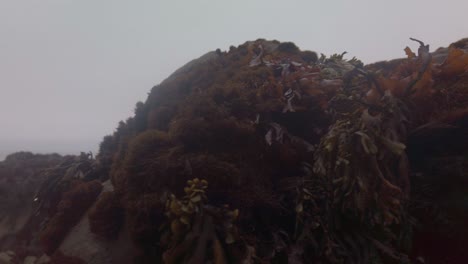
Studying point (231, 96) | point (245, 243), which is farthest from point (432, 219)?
point (231, 96)

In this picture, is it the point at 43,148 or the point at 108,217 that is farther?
the point at 43,148

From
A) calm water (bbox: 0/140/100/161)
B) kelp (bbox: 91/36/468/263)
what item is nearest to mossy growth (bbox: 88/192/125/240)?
kelp (bbox: 91/36/468/263)

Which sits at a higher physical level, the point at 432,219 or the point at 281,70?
the point at 281,70

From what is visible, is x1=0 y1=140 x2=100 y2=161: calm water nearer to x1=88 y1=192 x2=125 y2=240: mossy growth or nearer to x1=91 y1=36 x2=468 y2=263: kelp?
x1=88 y1=192 x2=125 y2=240: mossy growth

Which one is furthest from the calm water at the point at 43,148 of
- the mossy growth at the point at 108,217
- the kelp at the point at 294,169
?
the kelp at the point at 294,169

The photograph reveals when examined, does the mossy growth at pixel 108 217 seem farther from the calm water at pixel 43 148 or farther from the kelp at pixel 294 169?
the calm water at pixel 43 148

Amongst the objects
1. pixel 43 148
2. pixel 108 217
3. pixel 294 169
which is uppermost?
pixel 294 169

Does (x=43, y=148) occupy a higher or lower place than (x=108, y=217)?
lower

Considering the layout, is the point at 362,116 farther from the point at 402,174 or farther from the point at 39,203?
the point at 39,203

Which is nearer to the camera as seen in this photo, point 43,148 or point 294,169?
point 294,169

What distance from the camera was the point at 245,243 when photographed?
95.7 inches

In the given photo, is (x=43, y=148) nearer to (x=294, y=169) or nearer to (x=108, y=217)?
(x=108, y=217)

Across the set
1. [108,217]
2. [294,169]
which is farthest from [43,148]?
[294,169]

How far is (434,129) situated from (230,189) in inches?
81.4
